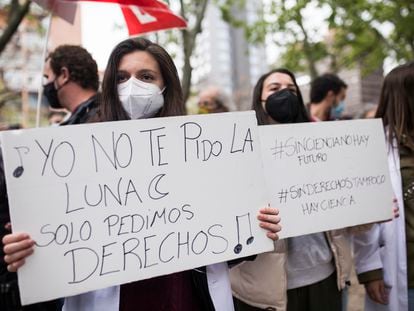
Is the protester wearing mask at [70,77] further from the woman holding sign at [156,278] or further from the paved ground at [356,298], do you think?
the paved ground at [356,298]

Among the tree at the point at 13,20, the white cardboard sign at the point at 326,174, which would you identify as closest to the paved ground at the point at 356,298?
the white cardboard sign at the point at 326,174

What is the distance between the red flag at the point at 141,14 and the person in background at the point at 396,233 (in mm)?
2061

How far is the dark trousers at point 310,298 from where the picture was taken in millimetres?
1707

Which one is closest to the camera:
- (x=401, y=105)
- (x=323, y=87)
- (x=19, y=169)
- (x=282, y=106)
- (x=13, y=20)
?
(x=19, y=169)

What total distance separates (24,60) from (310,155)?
1564 centimetres

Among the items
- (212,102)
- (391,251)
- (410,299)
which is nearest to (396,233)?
(391,251)

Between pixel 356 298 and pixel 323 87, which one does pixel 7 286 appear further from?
pixel 356 298

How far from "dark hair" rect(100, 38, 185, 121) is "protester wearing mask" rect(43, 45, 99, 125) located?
772 mm

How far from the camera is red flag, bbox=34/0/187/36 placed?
306 centimetres

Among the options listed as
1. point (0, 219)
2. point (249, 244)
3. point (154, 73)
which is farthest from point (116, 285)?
point (154, 73)

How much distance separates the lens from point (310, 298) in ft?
5.64

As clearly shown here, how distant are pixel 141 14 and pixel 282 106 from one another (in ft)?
6.47

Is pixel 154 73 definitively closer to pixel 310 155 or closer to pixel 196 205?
pixel 196 205

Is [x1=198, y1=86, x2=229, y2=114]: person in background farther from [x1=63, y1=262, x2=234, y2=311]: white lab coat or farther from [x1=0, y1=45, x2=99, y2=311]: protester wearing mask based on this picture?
[x1=63, y1=262, x2=234, y2=311]: white lab coat
